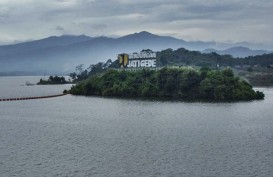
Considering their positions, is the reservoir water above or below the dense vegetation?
below

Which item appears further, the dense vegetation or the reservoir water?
the dense vegetation

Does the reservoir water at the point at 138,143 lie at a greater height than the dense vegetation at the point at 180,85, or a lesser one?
lesser

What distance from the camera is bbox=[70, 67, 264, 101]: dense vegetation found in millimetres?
163375

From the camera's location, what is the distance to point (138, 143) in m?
73.9

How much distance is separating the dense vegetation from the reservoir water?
40.0 metres

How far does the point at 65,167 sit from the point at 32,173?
15.4 ft

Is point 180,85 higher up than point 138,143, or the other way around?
point 180,85

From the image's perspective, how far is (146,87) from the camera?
7195 inches

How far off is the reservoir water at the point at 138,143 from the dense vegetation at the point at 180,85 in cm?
4003

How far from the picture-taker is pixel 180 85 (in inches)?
6850

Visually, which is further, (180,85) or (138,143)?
(180,85)

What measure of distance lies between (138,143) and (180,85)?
102149 millimetres

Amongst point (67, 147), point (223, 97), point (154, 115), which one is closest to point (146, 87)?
point (223, 97)

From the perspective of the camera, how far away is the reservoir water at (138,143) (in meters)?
57.1
